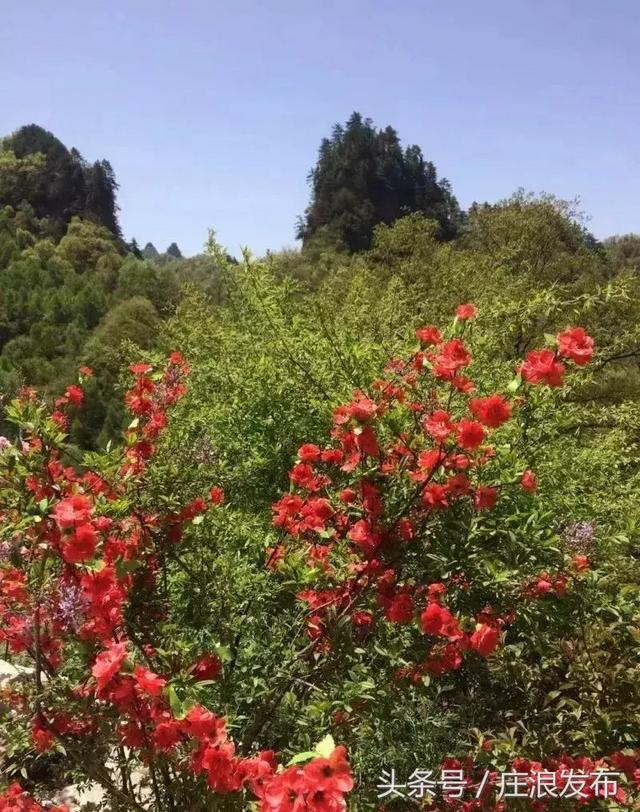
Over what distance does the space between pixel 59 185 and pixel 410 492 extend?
55.1m

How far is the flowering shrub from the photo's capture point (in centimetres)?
190

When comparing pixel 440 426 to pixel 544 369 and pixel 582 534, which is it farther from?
pixel 582 534

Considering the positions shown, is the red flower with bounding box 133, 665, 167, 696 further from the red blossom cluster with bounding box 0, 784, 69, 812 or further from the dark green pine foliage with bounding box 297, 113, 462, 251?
the dark green pine foliage with bounding box 297, 113, 462, 251

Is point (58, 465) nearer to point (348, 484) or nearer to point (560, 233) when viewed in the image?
point (348, 484)

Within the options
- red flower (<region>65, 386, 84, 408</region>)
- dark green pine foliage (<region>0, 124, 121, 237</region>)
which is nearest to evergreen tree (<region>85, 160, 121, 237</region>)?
dark green pine foliage (<region>0, 124, 121, 237</region>)

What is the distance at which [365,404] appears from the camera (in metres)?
2.01

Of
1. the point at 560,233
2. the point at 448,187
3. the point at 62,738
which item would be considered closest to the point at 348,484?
the point at 62,738

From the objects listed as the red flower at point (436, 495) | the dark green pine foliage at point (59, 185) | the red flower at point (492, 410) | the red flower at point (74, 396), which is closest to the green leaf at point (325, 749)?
the red flower at point (436, 495)

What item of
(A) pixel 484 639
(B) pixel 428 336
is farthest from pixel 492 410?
(A) pixel 484 639

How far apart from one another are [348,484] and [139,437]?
103cm

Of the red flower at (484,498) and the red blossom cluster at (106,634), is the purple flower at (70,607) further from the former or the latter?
the red flower at (484,498)

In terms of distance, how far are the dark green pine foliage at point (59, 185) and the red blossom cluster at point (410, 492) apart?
50.6 meters

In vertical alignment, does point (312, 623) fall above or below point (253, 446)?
below

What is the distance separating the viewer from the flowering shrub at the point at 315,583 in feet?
6.25
